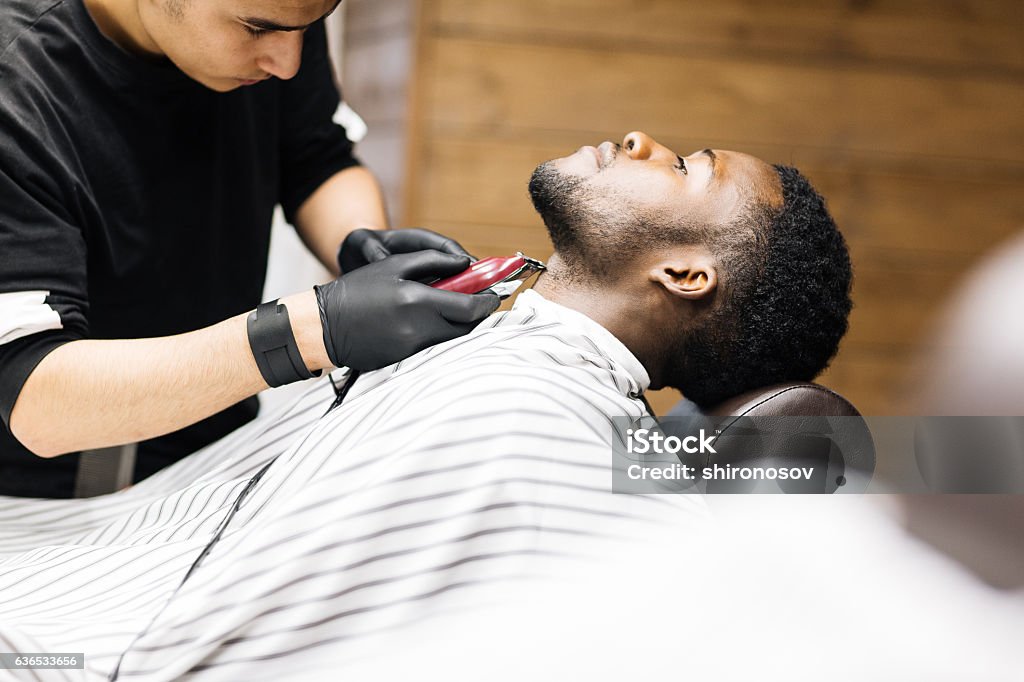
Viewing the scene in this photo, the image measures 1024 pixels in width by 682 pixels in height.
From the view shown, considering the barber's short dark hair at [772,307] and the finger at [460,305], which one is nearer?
the finger at [460,305]

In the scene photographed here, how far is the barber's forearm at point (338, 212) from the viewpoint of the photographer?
166 cm

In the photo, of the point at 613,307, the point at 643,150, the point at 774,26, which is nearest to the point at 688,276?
the point at 613,307

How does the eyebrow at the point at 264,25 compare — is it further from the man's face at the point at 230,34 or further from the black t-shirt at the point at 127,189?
the black t-shirt at the point at 127,189

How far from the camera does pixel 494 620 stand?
91cm

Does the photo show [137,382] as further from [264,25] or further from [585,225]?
[585,225]

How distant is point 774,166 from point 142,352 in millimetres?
1067

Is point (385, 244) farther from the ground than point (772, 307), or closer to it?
farther from the ground

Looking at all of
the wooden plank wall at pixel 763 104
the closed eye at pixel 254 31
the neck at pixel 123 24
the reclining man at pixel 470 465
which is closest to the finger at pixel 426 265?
the reclining man at pixel 470 465

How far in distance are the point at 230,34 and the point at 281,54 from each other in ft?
0.27

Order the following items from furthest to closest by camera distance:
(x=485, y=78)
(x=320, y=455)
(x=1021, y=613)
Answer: (x=485, y=78)
(x=320, y=455)
(x=1021, y=613)

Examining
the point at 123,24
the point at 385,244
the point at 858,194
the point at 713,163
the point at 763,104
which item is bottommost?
the point at 385,244

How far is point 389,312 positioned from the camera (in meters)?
1.11

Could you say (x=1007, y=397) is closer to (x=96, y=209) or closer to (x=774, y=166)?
(x=774, y=166)

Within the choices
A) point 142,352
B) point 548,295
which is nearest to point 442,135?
point 548,295
